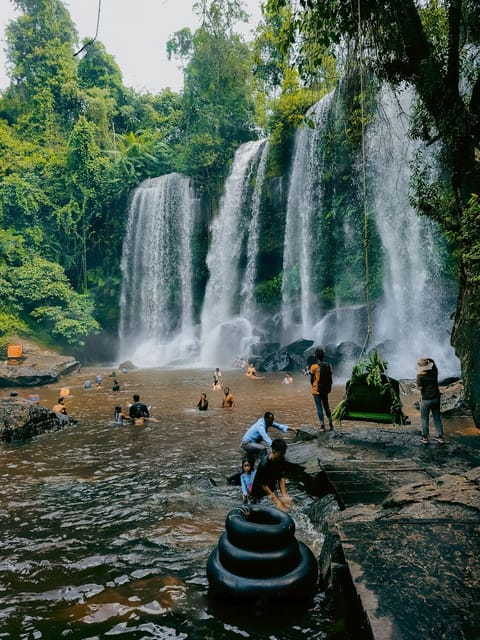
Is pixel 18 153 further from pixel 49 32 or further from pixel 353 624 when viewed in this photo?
pixel 353 624

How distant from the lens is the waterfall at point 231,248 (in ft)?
96.5

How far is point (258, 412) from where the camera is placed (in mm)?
12281

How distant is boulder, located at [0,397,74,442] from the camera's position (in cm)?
956

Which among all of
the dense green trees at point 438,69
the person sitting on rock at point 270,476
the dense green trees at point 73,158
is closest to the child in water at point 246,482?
the person sitting on rock at point 270,476

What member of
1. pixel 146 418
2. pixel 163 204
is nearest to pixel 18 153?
pixel 163 204

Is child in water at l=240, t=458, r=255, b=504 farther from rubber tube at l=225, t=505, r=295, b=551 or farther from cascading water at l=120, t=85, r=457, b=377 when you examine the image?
cascading water at l=120, t=85, r=457, b=377

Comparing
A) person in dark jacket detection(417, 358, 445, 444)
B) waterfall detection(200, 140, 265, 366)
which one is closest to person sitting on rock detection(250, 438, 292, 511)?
person in dark jacket detection(417, 358, 445, 444)

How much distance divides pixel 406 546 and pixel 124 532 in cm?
323

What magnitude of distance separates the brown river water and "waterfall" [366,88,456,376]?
34.6 ft

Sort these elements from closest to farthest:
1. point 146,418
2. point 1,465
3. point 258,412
Answer: point 1,465 → point 146,418 → point 258,412

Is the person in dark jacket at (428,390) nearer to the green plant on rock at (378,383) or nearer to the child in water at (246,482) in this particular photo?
the green plant on rock at (378,383)

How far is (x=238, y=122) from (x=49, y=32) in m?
19.9

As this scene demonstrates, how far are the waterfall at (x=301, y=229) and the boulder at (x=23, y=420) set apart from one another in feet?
56.7

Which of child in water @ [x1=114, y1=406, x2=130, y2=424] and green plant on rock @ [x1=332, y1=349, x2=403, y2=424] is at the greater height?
green plant on rock @ [x1=332, y1=349, x2=403, y2=424]
